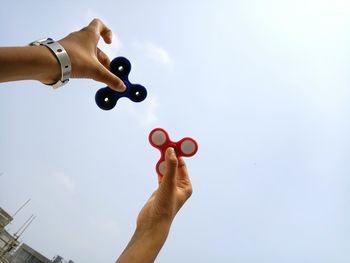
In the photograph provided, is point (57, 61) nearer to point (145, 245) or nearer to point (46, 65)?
point (46, 65)

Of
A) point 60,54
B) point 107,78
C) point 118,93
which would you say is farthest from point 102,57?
point 60,54

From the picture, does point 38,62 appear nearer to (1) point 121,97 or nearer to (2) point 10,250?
(1) point 121,97

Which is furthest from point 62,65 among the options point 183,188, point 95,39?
point 183,188

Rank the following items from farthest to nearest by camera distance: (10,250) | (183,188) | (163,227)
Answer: (10,250) < (183,188) < (163,227)

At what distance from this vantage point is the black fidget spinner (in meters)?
2.02

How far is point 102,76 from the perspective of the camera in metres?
1.34

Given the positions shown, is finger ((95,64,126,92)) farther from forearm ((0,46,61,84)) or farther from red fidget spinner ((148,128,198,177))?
red fidget spinner ((148,128,198,177))

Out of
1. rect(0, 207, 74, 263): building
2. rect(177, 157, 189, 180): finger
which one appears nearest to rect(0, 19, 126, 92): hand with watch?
rect(177, 157, 189, 180): finger

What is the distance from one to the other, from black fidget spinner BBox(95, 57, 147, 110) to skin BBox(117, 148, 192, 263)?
27.3 inches

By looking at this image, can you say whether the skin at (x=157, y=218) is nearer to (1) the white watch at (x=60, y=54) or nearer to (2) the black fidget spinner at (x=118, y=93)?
(2) the black fidget spinner at (x=118, y=93)

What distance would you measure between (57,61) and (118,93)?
1033 mm

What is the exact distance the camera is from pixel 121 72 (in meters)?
2.07

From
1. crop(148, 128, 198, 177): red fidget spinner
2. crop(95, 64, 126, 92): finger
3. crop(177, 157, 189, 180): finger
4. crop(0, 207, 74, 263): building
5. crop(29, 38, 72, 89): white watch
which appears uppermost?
crop(148, 128, 198, 177): red fidget spinner

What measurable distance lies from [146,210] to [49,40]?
1.16 meters
